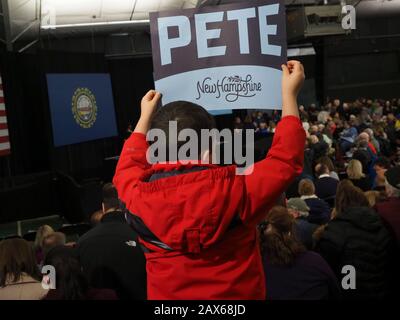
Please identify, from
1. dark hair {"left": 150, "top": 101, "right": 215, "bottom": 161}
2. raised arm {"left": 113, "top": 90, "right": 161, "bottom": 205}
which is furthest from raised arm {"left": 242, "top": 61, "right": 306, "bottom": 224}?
raised arm {"left": 113, "top": 90, "right": 161, "bottom": 205}

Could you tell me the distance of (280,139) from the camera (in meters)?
1.23

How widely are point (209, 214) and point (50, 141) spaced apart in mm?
9468

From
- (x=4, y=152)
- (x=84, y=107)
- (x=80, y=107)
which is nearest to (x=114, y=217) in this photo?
(x=4, y=152)

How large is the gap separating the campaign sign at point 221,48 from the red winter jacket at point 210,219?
165cm

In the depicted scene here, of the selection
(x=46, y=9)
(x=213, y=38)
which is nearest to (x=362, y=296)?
(x=213, y=38)

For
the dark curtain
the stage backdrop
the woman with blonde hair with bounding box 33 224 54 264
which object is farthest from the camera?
the stage backdrop

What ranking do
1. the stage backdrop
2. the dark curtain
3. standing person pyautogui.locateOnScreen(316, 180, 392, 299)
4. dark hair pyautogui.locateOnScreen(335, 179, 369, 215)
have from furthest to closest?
the stage backdrop
the dark curtain
dark hair pyautogui.locateOnScreen(335, 179, 369, 215)
standing person pyautogui.locateOnScreen(316, 180, 392, 299)

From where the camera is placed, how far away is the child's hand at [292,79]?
1.31 meters

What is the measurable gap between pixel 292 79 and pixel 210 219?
45 centimetres

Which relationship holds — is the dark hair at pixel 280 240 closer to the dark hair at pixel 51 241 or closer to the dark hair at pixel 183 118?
the dark hair at pixel 183 118

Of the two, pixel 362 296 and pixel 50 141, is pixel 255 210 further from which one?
pixel 50 141

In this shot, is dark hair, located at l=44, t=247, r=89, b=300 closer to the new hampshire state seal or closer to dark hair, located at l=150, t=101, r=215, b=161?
dark hair, located at l=150, t=101, r=215, b=161

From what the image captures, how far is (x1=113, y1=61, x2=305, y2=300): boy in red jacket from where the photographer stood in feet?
3.84
